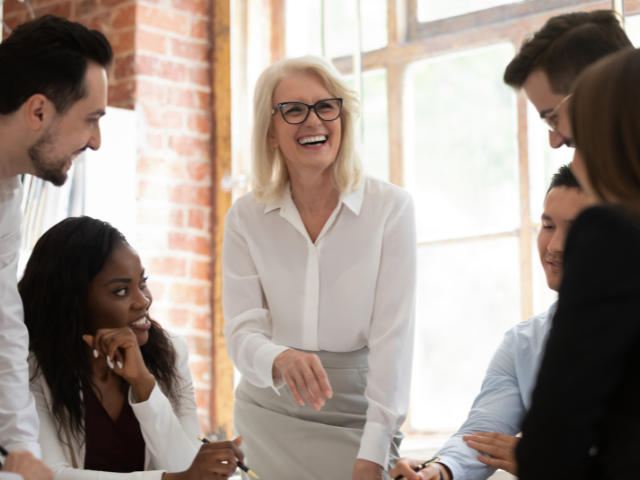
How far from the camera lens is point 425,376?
114 inches

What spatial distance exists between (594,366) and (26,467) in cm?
113

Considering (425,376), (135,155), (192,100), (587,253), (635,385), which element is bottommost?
(425,376)

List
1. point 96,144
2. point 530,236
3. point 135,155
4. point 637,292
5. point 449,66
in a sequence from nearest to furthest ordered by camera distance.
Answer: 1. point 637,292
2. point 96,144
3. point 530,236
4. point 449,66
5. point 135,155

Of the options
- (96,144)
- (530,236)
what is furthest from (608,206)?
(530,236)

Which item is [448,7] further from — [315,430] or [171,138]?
[315,430]

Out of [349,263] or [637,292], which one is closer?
[637,292]

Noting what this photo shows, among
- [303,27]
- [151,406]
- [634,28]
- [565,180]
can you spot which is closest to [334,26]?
[303,27]

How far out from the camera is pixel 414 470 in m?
1.59

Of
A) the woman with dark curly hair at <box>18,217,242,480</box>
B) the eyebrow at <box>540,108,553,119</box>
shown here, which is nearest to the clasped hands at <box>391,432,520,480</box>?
the woman with dark curly hair at <box>18,217,242,480</box>

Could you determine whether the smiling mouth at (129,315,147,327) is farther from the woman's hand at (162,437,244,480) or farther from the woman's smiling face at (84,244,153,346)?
the woman's hand at (162,437,244,480)

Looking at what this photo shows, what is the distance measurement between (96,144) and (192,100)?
1.63 meters

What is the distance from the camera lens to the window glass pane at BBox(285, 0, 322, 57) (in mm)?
3338

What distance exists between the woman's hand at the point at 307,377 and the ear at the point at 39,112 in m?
0.76

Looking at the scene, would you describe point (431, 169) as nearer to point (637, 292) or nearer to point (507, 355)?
point (507, 355)
